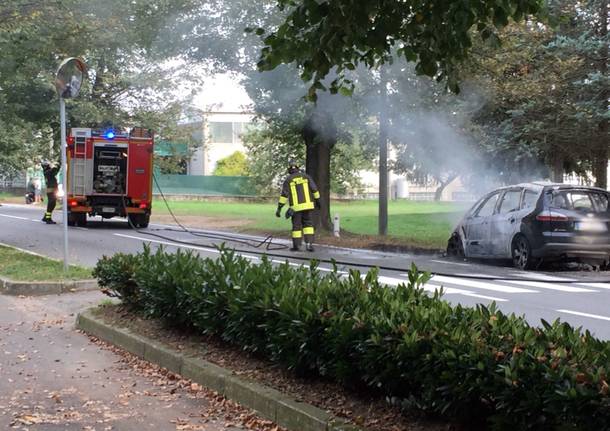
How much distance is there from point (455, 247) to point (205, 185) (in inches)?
1500

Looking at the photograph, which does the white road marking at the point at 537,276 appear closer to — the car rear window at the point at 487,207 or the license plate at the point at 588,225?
the license plate at the point at 588,225

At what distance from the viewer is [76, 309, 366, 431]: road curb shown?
3.73m

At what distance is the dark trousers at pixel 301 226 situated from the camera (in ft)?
45.3

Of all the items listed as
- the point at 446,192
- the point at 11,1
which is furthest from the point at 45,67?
the point at 446,192

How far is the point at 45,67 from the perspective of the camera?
16781 mm

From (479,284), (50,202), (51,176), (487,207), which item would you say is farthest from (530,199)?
(50,202)

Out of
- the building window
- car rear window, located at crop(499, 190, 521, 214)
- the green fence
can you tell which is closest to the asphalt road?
car rear window, located at crop(499, 190, 521, 214)

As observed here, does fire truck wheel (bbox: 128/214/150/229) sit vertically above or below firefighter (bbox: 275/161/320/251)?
below

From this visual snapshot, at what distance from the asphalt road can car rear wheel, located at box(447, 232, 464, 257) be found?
1.11 ft

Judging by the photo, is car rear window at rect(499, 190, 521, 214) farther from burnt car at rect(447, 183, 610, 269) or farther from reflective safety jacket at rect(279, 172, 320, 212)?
reflective safety jacket at rect(279, 172, 320, 212)

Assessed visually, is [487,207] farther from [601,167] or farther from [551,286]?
[601,167]

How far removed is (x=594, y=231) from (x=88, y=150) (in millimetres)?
13597

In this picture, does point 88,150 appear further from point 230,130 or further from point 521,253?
point 230,130

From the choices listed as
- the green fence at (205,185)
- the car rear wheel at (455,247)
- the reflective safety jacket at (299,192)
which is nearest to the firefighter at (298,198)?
the reflective safety jacket at (299,192)
